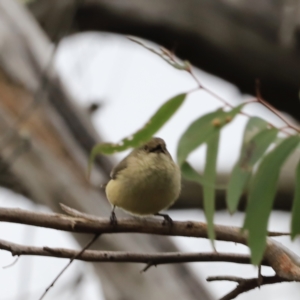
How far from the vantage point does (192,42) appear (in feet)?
13.7

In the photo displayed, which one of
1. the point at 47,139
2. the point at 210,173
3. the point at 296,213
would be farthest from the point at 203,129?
the point at 47,139

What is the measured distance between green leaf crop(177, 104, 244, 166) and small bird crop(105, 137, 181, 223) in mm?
486

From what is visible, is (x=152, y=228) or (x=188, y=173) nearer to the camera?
(x=188, y=173)

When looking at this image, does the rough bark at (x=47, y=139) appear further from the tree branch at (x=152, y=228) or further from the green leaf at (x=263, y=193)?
the green leaf at (x=263, y=193)

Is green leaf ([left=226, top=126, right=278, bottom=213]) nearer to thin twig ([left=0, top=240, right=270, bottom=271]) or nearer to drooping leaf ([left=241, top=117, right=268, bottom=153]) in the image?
drooping leaf ([left=241, top=117, right=268, bottom=153])

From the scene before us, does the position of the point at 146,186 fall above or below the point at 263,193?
below

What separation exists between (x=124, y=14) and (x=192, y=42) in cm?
48

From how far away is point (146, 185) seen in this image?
5.64ft

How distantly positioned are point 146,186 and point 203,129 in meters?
0.51

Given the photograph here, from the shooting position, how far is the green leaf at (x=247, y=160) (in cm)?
121

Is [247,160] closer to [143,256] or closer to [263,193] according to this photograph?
[263,193]

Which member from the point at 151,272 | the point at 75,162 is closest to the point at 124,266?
the point at 151,272

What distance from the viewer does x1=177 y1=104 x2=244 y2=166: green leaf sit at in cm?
120

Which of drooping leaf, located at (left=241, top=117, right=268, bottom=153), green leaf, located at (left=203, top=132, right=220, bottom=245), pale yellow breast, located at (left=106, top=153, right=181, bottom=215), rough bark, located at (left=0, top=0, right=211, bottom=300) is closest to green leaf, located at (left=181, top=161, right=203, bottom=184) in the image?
green leaf, located at (left=203, top=132, right=220, bottom=245)
